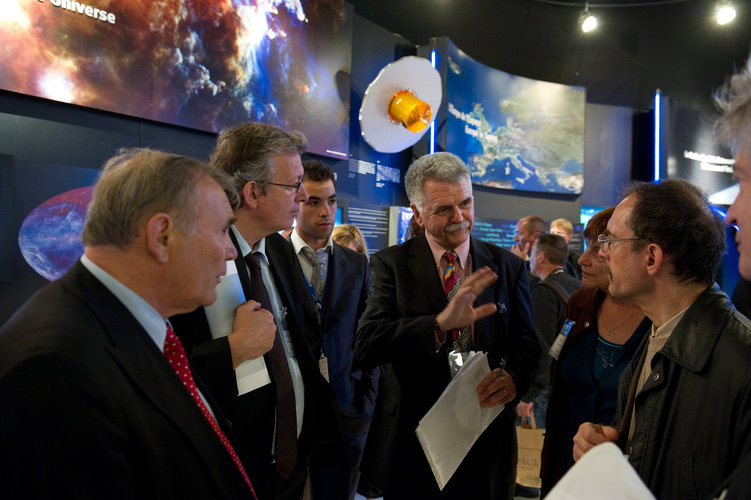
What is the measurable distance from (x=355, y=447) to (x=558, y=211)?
6.89 m

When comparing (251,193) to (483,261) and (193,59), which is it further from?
(193,59)

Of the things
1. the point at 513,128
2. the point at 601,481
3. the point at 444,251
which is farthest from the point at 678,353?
the point at 513,128

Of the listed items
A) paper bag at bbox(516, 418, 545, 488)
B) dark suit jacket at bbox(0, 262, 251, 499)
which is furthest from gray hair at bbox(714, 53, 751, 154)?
paper bag at bbox(516, 418, 545, 488)

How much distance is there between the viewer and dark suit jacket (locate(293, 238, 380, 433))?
8.38 ft

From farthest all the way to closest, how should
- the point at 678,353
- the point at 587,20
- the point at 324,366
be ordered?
the point at 587,20 → the point at 324,366 → the point at 678,353

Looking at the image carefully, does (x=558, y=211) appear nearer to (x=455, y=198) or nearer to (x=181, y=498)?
(x=455, y=198)

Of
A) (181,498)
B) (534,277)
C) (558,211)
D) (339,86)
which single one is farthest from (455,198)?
(558,211)

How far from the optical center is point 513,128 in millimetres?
7770

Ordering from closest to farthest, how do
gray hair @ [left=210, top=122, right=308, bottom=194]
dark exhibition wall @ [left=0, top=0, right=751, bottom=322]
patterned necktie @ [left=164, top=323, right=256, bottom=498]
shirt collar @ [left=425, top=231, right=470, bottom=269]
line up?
patterned necktie @ [left=164, top=323, right=256, bottom=498] < gray hair @ [left=210, top=122, right=308, bottom=194] < shirt collar @ [left=425, top=231, right=470, bottom=269] < dark exhibition wall @ [left=0, top=0, right=751, bottom=322]

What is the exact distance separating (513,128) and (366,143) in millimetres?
3310

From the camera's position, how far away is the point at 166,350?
1.17 metres

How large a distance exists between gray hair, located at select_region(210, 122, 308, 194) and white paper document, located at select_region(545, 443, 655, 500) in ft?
4.63

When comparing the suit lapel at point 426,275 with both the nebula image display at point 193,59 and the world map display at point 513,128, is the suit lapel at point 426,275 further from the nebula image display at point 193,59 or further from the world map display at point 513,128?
the world map display at point 513,128

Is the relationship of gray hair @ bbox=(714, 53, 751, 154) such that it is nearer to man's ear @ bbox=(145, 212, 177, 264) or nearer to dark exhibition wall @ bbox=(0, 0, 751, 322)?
man's ear @ bbox=(145, 212, 177, 264)
